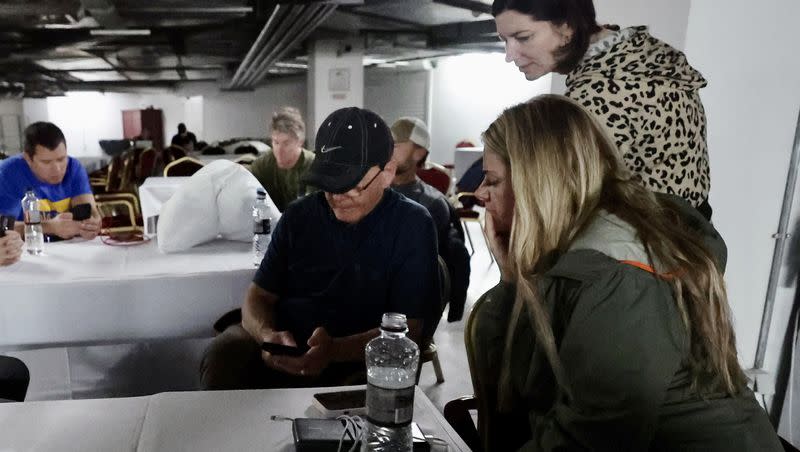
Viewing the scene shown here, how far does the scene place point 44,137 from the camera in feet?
8.70

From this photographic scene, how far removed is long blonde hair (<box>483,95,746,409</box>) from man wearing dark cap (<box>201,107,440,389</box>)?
59 centimetres

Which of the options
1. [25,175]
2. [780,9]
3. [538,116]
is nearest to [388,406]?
[538,116]

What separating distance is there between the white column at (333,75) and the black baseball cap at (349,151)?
23.8 feet

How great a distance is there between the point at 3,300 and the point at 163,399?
113 cm

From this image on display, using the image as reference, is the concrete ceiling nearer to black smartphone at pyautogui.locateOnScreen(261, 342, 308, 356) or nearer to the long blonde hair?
black smartphone at pyautogui.locateOnScreen(261, 342, 308, 356)

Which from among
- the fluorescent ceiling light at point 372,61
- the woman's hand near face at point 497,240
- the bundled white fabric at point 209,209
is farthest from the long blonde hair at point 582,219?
the fluorescent ceiling light at point 372,61

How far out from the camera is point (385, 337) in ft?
3.99

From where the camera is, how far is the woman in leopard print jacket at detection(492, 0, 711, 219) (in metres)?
1.28

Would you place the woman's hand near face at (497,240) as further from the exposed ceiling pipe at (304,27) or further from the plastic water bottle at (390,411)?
the exposed ceiling pipe at (304,27)

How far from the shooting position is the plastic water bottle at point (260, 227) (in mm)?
2262

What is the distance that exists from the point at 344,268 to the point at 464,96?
30.7 ft

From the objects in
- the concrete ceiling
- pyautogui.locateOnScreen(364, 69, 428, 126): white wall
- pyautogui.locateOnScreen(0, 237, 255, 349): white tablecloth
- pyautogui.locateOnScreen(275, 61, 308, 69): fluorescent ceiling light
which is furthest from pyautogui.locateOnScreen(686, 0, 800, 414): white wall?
pyautogui.locateOnScreen(275, 61, 308, 69): fluorescent ceiling light

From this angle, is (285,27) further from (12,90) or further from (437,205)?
(12,90)

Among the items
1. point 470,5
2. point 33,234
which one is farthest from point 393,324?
point 470,5
